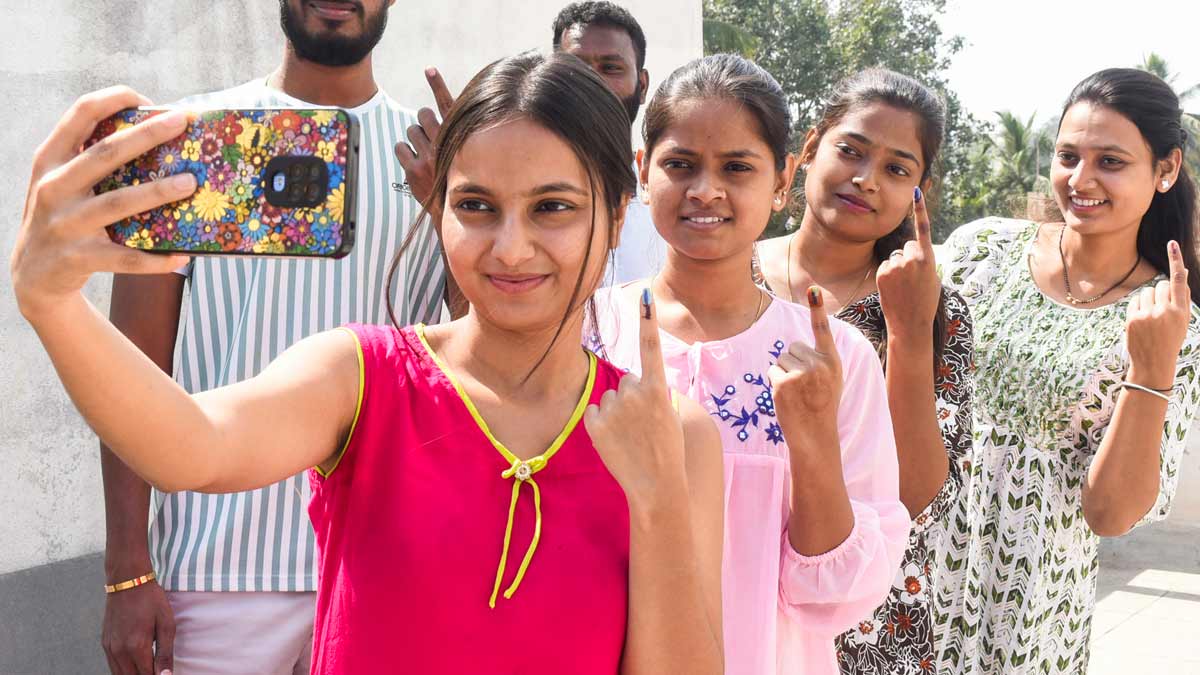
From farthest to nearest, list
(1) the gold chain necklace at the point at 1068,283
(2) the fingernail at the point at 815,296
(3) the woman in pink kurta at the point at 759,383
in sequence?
(1) the gold chain necklace at the point at 1068,283 → (3) the woman in pink kurta at the point at 759,383 → (2) the fingernail at the point at 815,296

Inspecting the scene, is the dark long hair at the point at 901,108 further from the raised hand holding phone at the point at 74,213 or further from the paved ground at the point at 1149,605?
the paved ground at the point at 1149,605

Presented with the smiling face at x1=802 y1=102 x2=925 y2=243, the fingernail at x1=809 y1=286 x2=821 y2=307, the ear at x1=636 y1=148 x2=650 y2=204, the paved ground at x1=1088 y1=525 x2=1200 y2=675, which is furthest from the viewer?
the paved ground at x1=1088 y1=525 x2=1200 y2=675

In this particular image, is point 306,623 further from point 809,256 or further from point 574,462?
point 809,256

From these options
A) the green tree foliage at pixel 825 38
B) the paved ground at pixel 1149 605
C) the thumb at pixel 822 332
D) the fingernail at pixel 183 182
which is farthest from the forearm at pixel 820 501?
the green tree foliage at pixel 825 38

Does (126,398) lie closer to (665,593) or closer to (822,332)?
(665,593)

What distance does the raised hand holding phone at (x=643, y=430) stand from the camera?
5.37 ft

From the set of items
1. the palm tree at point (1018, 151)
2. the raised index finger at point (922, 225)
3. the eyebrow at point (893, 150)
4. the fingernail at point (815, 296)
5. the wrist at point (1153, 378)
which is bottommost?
the wrist at point (1153, 378)

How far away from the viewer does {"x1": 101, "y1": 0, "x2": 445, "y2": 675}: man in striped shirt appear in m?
2.41

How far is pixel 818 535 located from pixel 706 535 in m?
0.45

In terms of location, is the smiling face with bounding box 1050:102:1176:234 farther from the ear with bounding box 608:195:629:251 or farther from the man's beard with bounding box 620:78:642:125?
the ear with bounding box 608:195:629:251

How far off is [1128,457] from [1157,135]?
37.3 inches

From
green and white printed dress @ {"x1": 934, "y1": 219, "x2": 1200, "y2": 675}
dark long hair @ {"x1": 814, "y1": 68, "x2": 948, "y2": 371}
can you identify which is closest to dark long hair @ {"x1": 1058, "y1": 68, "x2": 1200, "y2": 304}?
green and white printed dress @ {"x1": 934, "y1": 219, "x2": 1200, "y2": 675}

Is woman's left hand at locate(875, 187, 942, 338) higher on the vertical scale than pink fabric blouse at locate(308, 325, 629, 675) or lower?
higher

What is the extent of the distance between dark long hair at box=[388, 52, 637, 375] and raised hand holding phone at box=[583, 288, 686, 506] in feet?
0.55
